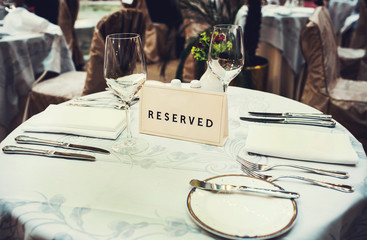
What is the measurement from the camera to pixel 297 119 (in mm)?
920

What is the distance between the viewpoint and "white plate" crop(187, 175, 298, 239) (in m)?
0.51

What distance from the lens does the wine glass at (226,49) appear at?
2.71 ft

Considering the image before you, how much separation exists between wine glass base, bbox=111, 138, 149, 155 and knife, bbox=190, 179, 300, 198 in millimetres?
217

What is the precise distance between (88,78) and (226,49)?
4.15ft

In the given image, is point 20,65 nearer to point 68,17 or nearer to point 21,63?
point 21,63

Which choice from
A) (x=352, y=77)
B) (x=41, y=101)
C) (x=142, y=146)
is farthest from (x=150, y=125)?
(x=352, y=77)

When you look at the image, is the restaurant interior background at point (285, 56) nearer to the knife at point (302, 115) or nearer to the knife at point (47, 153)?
the knife at point (302, 115)

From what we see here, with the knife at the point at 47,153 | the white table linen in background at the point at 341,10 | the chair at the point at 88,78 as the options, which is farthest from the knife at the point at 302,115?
the white table linen in background at the point at 341,10

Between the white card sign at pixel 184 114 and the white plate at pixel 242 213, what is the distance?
0.23 metres

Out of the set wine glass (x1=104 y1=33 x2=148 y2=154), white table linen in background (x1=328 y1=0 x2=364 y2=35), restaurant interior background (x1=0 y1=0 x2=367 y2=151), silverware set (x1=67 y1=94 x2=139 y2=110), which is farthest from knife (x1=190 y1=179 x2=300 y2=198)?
white table linen in background (x1=328 y1=0 x2=364 y2=35)

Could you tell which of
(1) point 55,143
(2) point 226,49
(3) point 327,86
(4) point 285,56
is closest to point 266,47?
(4) point 285,56

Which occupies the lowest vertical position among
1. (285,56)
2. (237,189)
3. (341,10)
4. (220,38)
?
(285,56)

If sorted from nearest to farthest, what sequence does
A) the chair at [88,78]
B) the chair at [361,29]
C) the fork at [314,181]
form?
the fork at [314,181] → the chair at [88,78] → the chair at [361,29]

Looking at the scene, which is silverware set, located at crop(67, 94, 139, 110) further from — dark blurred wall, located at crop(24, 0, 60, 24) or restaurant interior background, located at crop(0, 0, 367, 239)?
dark blurred wall, located at crop(24, 0, 60, 24)
